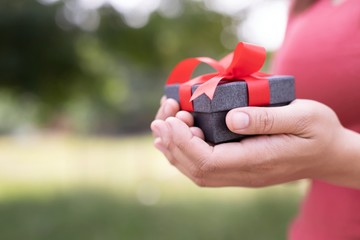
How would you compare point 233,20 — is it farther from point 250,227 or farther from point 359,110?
point 359,110

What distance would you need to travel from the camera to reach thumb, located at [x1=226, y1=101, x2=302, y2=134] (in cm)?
65

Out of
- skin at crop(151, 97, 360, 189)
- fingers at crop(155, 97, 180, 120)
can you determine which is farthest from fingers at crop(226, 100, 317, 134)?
fingers at crop(155, 97, 180, 120)

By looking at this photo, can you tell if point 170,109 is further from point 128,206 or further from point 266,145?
point 128,206

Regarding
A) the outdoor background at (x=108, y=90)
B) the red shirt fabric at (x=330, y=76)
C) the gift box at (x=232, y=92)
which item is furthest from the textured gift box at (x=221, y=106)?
the outdoor background at (x=108, y=90)

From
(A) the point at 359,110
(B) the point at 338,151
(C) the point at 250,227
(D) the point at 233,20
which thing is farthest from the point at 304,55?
(D) the point at 233,20

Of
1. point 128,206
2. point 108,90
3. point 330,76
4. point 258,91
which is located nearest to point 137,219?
point 128,206

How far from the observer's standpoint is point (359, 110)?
0.89 m

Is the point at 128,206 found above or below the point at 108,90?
below

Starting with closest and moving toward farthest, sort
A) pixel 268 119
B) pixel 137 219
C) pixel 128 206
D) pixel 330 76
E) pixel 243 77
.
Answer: pixel 268 119 → pixel 243 77 → pixel 330 76 → pixel 137 219 → pixel 128 206

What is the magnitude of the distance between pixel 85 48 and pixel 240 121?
10.9 ft

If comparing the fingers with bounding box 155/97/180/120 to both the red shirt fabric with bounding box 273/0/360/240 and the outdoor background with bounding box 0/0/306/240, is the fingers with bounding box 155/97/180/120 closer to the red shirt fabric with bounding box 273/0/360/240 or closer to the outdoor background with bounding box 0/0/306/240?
the red shirt fabric with bounding box 273/0/360/240

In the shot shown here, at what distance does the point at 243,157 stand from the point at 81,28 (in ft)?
10.7

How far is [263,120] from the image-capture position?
65 centimetres

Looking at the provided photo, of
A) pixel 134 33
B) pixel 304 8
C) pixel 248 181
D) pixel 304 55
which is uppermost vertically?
pixel 134 33
